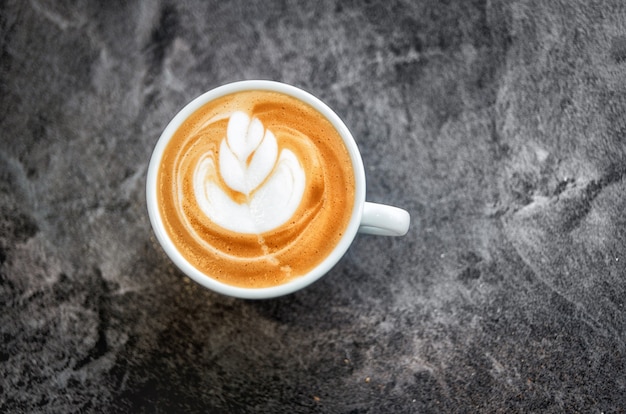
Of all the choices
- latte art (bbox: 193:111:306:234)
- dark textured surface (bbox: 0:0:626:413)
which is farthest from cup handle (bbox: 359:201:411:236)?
dark textured surface (bbox: 0:0:626:413)

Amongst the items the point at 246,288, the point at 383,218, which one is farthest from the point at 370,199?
the point at 246,288

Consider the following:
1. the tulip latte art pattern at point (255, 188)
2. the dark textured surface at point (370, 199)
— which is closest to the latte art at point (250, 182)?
the tulip latte art pattern at point (255, 188)

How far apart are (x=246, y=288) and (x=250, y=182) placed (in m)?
0.15

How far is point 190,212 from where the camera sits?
98 centimetres

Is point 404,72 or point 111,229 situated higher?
point 404,72

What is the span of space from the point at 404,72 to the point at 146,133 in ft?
1.53

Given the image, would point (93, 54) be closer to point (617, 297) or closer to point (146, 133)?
point (146, 133)

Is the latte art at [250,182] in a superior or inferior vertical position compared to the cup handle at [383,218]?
superior

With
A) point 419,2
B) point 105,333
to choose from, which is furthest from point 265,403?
point 419,2

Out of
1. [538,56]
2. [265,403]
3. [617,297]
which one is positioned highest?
[538,56]

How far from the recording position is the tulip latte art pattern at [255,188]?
3.15 feet

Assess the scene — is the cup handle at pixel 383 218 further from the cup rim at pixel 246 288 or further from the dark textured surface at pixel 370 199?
the dark textured surface at pixel 370 199

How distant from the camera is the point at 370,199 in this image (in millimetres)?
1196

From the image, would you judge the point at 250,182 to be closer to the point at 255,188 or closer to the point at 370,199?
the point at 255,188
